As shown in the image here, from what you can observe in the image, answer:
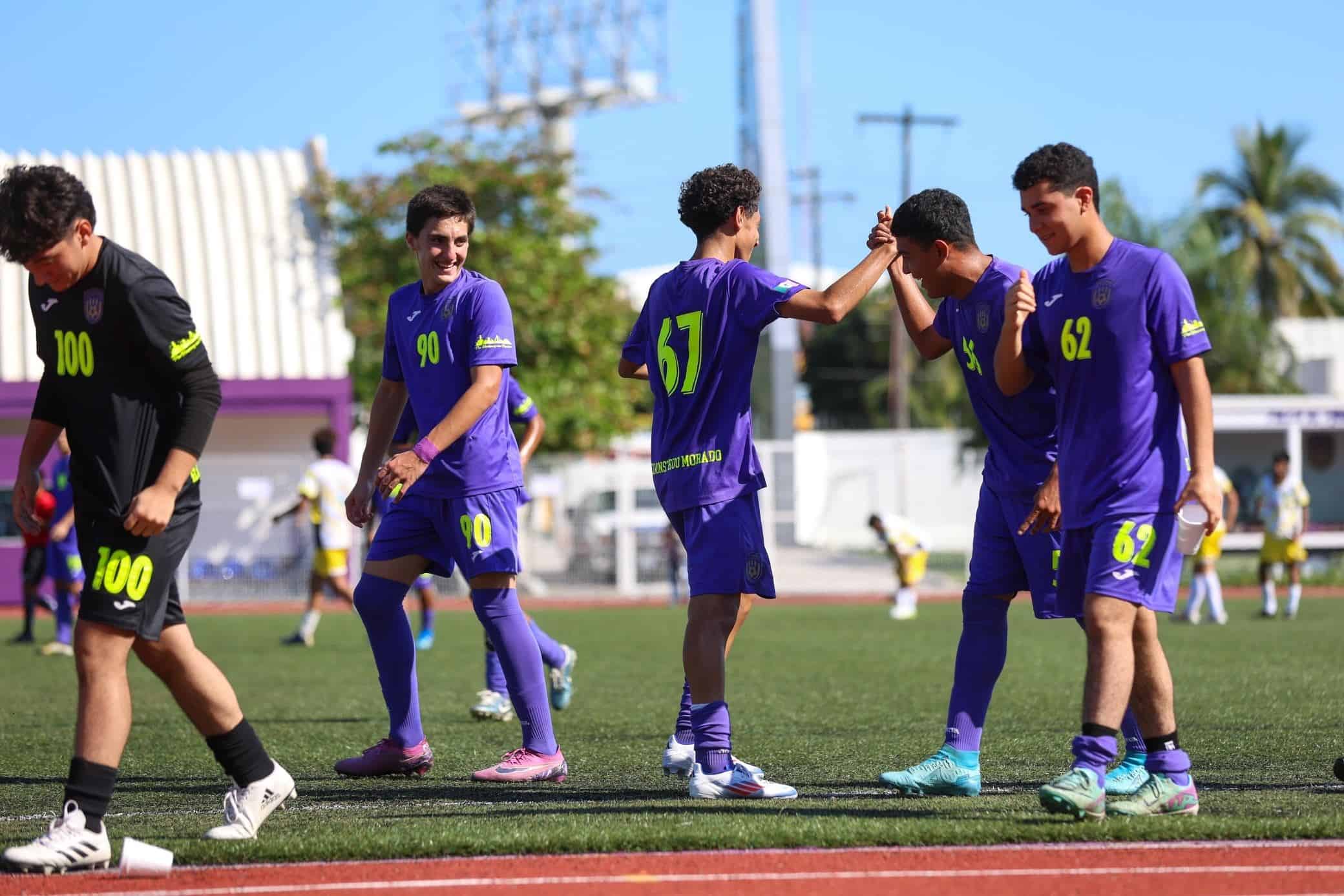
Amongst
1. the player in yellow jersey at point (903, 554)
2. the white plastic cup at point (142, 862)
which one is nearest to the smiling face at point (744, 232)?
the white plastic cup at point (142, 862)

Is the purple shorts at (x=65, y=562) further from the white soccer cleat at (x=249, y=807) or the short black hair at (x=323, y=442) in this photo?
the white soccer cleat at (x=249, y=807)

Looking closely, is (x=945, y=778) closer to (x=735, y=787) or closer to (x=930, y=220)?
(x=735, y=787)

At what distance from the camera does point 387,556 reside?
6473 mm

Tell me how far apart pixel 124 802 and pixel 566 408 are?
25.1 m

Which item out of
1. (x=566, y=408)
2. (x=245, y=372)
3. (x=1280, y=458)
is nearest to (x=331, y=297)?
(x=245, y=372)

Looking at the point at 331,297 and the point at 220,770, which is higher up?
the point at 331,297

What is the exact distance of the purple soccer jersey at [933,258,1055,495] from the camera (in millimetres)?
5516

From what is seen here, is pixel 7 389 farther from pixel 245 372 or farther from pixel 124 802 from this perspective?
pixel 124 802

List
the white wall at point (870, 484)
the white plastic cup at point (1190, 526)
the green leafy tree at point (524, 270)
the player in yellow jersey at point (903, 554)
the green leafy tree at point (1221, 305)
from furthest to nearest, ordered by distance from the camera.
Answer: the white wall at point (870, 484) → the green leafy tree at point (1221, 305) → the green leafy tree at point (524, 270) → the player in yellow jersey at point (903, 554) → the white plastic cup at point (1190, 526)

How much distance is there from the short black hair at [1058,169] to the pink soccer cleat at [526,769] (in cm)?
288

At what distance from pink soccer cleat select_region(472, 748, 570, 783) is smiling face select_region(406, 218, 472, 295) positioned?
6.29ft

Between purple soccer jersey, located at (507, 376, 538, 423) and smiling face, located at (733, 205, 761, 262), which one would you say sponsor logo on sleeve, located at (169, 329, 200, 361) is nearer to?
smiling face, located at (733, 205, 761, 262)

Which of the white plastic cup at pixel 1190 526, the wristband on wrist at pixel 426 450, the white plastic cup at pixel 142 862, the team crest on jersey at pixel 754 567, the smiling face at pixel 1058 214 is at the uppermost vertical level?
the smiling face at pixel 1058 214

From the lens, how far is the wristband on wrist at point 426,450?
5.64m
